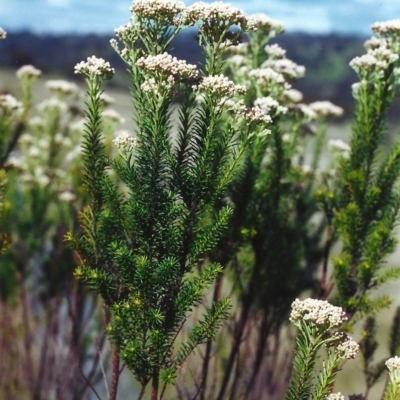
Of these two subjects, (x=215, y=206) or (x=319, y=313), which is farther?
(x=215, y=206)

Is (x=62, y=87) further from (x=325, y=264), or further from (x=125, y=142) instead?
(x=125, y=142)

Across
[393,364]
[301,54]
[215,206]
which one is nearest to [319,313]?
[393,364]

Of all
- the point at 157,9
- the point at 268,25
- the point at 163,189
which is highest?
the point at 268,25

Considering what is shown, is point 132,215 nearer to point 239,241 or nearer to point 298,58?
point 239,241

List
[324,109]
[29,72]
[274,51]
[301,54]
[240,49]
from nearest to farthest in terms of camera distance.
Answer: [274,51], [240,49], [29,72], [324,109], [301,54]

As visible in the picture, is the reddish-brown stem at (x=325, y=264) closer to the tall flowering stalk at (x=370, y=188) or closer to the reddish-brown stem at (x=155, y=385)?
the tall flowering stalk at (x=370, y=188)

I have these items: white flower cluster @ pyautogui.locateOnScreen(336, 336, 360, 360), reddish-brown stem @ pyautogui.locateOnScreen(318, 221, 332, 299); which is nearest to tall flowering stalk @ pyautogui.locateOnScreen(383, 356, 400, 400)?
white flower cluster @ pyautogui.locateOnScreen(336, 336, 360, 360)

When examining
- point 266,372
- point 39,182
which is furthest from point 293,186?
point 39,182
